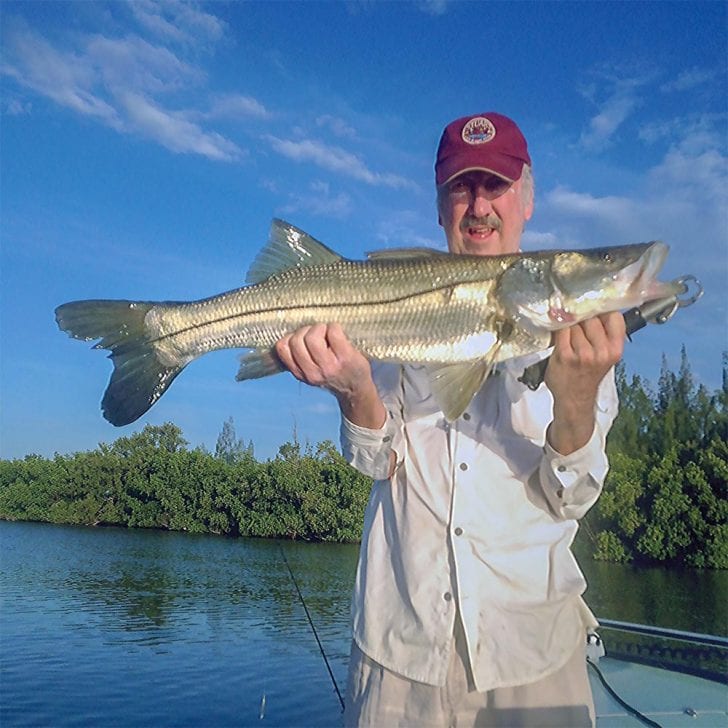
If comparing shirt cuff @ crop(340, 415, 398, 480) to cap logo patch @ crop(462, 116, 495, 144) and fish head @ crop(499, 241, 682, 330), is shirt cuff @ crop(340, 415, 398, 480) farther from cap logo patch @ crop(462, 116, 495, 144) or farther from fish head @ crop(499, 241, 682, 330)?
cap logo patch @ crop(462, 116, 495, 144)

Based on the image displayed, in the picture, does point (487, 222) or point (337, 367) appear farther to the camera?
point (487, 222)

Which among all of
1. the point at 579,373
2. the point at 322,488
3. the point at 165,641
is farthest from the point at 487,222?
the point at 322,488

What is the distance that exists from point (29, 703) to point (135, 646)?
5457mm

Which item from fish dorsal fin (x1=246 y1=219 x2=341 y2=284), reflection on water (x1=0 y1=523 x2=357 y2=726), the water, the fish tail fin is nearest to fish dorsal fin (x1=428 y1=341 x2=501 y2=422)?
fish dorsal fin (x1=246 y1=219 x2=341 y2=284)

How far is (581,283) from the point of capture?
3395 mm

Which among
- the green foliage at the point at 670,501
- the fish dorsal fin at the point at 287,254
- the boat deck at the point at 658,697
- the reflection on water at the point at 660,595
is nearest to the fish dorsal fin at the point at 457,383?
the fish dorsal fin at the point at 287,254

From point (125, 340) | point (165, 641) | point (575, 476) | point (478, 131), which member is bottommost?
point (165, 641)

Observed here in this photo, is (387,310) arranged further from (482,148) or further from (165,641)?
(165,641)

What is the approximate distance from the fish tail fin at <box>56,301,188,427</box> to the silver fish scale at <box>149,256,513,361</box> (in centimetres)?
37

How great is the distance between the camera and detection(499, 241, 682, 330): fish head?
3.30 meters

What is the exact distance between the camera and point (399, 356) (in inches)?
137

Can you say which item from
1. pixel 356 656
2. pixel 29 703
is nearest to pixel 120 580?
pixel 29 703

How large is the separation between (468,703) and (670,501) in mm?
51589

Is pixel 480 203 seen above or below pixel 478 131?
below
